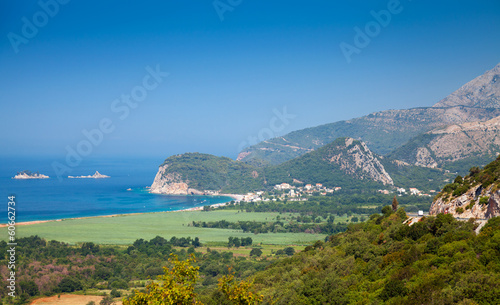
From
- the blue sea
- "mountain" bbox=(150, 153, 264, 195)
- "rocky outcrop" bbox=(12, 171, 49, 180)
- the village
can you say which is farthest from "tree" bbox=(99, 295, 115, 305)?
"rocky outcrop" bbox=(12, 171, 49, 180)

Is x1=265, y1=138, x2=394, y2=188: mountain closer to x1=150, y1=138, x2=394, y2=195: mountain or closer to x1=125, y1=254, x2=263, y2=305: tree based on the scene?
x1=150, y1=138, x2=394, y2=195: mountain

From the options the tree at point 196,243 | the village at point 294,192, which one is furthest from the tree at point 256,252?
the village at point 294,192

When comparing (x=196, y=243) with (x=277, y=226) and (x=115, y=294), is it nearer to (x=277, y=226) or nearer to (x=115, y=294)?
(x=277, y=226)

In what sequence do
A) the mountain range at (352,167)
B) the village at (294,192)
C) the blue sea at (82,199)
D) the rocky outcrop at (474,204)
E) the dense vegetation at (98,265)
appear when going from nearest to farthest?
the rocky outcrop at (474,204) → the dense vegetation at (98,265) → the blue sea at (82,199) → the village at (294,192) → the mountain range at (352,167)

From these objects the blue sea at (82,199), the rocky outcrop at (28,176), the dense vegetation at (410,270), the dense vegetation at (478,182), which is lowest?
the dense vegetation at (410,270)

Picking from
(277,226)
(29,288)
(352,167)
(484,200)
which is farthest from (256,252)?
(352,167)

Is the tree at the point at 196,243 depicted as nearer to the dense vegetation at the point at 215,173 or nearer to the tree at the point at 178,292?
the tree at the point at 178,292

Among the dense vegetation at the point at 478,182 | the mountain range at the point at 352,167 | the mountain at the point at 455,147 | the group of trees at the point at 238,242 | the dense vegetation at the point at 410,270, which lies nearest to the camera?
the dense vegetation at the point at 410,270
